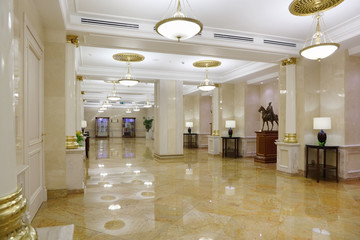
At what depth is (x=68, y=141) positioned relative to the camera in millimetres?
5457

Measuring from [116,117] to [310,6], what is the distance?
27399 millimetres

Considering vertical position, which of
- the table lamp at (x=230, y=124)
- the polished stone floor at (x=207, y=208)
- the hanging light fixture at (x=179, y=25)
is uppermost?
the hanging light fixture at (x=179, y=25)

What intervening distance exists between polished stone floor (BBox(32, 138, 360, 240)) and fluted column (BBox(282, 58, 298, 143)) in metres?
1.33

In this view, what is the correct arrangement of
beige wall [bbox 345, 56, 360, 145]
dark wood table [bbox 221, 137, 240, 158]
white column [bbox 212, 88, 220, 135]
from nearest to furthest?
1. beige wall [bbox 345, 56, 360, 145]
2. dark wood table [bbox 221, 137, 240, 158]
3. white column [bbox 212, 88, 220, 135]

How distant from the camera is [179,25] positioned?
4.14 metres

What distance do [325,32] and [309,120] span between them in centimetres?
252

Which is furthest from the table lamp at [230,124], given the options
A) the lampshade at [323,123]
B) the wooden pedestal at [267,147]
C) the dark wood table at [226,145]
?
the lampshade at [323,123]

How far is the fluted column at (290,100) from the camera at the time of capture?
756cm

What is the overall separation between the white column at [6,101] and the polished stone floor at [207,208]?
8.04 ft

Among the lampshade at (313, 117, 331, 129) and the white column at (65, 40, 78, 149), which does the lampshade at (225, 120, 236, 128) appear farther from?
the white column at (65, 40, 78, 149)

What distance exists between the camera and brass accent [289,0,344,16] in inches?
170

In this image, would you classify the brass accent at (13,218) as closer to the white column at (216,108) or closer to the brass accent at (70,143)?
the brass accent at (70,143)

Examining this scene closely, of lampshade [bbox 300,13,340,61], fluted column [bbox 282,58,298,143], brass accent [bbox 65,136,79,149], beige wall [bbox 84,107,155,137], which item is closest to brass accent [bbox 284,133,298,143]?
fluted column [bbox 282,58,298,143]

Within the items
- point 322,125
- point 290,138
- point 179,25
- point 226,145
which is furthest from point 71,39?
point 226,145
